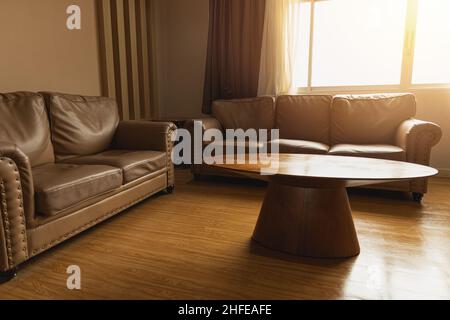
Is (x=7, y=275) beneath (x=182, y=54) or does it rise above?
beneath

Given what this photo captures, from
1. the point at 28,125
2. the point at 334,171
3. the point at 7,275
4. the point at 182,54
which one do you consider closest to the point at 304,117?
the point at 334,171

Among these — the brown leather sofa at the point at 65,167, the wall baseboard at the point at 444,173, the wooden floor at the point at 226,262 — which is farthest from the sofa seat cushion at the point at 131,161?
the wall baseboard at the point at 444,173

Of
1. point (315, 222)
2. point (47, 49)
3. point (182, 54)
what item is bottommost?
point (315, 222)

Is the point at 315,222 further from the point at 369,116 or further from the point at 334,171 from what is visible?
the point at 369,116

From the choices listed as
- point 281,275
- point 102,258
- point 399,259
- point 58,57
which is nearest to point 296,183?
point 281,275

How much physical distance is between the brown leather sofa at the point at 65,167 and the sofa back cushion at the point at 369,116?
1.67 m

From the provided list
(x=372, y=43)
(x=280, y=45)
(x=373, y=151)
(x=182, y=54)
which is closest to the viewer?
(x=373, y=151)

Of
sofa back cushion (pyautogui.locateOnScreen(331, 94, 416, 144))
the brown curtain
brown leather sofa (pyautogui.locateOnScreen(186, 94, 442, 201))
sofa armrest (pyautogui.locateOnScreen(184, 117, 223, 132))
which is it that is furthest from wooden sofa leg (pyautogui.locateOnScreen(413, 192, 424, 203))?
the brown curtain

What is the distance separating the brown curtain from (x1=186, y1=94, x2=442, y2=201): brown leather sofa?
395mm

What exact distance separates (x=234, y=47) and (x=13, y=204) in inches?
120

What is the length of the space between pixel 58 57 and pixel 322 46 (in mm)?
2779

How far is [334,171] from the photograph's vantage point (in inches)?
63.7

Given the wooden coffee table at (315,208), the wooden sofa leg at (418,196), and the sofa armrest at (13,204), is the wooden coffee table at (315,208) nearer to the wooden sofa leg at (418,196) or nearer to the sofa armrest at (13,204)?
the wooden sofa leg at (418,196)

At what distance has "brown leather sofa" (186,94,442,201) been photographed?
2.49 m
